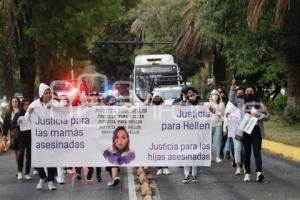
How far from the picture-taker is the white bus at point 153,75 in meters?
35.3

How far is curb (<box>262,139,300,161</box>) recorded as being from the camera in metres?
17.9

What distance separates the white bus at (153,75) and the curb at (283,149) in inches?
546

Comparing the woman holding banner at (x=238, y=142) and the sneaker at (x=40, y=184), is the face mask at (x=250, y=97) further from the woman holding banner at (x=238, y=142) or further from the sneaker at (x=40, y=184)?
the sneaker at (x=40, y=184)

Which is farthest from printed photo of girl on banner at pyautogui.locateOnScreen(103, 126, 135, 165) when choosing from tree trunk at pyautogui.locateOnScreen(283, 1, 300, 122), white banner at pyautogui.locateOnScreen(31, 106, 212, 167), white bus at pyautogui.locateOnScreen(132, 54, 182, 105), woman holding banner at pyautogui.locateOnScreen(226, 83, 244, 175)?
white bus at pyautogui.locateOnScreen(132, 54, 182, 105)

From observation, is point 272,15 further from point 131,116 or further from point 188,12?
point 188,12

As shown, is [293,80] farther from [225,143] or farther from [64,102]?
[64,102]

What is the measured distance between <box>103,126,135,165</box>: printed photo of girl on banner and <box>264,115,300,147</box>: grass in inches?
315

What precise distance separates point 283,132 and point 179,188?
1283 centimetres

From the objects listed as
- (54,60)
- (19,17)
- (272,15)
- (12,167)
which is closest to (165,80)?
(54,60)

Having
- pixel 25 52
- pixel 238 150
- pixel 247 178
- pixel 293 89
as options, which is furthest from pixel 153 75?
pixel 247 178

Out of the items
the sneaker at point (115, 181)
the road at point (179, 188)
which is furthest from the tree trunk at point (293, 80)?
the sneaker at point (115, 181)

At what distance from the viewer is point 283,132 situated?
2473 centimetres

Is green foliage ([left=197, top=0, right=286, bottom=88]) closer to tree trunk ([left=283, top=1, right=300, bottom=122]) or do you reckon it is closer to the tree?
the tree

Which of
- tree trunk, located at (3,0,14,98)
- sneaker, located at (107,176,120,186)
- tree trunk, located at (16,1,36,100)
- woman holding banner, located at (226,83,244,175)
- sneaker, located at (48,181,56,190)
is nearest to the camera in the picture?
sneaker, located at (48,181,56,190)
